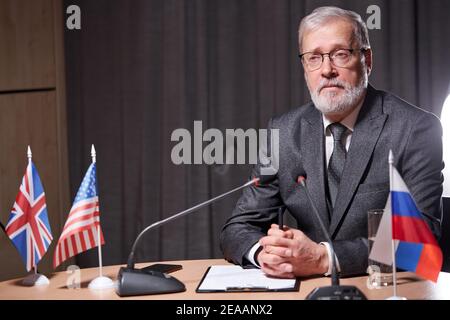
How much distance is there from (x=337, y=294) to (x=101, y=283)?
2.43 feet

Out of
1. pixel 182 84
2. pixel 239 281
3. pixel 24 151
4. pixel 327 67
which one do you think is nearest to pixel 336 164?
pixel 327 67

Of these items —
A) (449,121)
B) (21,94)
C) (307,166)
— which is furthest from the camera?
(21,94)

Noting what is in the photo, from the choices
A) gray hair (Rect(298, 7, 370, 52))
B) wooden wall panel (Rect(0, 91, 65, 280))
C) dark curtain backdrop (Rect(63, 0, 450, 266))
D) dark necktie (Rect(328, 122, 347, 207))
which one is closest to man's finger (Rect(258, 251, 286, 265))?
dark necktie (Rect(328, 122, 347, 207))

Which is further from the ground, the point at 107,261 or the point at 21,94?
the point at 21,94

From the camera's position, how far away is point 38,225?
230 cm

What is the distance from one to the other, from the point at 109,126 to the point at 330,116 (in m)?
2.17

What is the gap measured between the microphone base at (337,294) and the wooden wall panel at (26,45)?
2853 mm

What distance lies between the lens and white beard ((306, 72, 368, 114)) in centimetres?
254

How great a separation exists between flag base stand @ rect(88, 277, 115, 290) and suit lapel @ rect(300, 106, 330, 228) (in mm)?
816

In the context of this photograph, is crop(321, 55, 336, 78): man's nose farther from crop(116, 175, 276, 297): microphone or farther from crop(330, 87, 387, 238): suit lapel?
crop(116, 175, 276, 297): microphone

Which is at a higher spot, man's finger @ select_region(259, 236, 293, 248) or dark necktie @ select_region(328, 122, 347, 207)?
dark necktie @ select_region(328, 122, 347, 207)

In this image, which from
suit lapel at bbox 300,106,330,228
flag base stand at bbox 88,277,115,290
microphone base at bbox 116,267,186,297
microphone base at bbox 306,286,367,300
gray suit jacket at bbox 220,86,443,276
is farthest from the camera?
suit lapel at bbox 300,106,330,228

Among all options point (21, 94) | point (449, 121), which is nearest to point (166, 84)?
point (21, 94)
